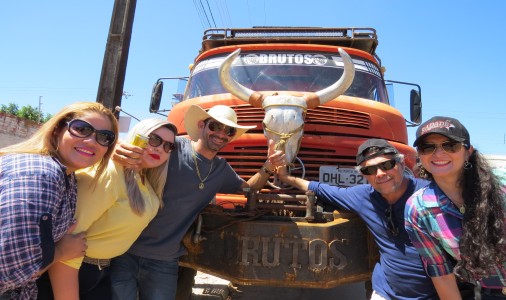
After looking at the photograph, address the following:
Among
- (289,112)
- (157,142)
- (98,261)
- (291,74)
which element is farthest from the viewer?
(291,74)

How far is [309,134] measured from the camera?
3.97 meters

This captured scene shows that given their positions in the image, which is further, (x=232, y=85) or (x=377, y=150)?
(x=232, y=85)

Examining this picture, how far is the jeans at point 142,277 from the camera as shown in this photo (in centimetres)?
256

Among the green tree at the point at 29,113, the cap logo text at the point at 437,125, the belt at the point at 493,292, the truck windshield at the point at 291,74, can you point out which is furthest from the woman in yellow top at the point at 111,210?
the green tree at the point at 29,113

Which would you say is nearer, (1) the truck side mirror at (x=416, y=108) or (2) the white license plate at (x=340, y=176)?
(2) the white license plate at (x=340, y=176)

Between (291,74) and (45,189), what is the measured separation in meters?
3.54

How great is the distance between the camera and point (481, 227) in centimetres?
201

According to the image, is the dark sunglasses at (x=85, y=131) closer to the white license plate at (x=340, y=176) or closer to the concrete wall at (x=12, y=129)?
the white license plate at (x=340, y=176)

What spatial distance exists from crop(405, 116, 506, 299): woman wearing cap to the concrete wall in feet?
68.0

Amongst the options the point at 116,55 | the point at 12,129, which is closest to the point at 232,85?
the point at 116,55

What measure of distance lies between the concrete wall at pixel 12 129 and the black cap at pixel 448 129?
20748 millimetres

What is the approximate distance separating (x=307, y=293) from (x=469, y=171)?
12.6 feet

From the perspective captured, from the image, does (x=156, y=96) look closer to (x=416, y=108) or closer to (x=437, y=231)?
(x=416, y=108)

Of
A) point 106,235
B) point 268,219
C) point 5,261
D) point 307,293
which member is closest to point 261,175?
point 268,219
